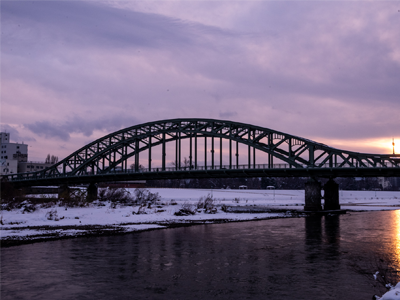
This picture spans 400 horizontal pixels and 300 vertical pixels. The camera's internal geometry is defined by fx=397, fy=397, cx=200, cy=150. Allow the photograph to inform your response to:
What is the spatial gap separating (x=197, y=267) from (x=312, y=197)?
4765 centimetres

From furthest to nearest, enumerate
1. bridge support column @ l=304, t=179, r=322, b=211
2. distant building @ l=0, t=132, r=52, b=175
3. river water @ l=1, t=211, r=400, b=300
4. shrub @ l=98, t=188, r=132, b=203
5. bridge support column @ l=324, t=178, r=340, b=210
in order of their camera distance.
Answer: distant building @ l=0, t=132, r=52, b=175 < shrub @ l=98, t=188, r=132, b=203 < bridge support column @ l=324, t=178, r=340, b=210 < bridge support column @ l=304, t=179, r=322, b=211 < river water @ l=1, t=211, r=400, b=300

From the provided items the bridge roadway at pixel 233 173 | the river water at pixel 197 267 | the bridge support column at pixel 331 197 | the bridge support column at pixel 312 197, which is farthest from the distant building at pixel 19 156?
the river water at pixel 197 267

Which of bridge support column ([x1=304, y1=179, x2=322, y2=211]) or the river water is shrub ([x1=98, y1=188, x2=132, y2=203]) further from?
the river water

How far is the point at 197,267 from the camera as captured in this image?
1752cm

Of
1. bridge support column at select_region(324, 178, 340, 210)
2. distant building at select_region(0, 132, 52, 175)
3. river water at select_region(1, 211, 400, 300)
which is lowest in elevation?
river water at select_region(1, 211, 400, 300)

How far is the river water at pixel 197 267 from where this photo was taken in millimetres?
13641

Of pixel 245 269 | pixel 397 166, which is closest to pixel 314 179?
pixel 397 166

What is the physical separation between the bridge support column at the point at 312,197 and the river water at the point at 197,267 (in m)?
32.8

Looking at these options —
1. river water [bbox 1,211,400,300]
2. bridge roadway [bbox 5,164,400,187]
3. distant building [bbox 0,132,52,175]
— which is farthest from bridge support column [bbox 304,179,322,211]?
distant building [bbox 0,132,52,175]

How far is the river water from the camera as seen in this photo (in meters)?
13.6

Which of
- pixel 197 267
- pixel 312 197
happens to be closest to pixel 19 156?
pixel 312 197

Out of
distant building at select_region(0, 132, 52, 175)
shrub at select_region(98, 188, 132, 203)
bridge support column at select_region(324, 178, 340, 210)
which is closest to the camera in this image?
bridge support column at select_region(324, 178, 340, 210)

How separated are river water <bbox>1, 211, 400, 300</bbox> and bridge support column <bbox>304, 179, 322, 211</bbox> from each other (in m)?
32.8

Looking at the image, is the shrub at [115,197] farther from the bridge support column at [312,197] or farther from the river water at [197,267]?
the river water at [197,267]
